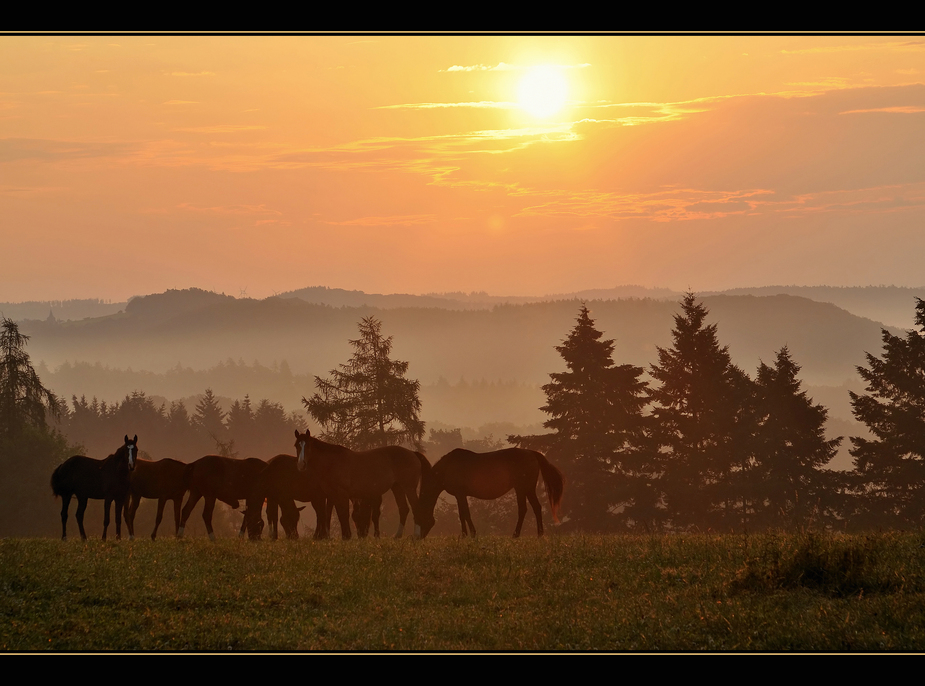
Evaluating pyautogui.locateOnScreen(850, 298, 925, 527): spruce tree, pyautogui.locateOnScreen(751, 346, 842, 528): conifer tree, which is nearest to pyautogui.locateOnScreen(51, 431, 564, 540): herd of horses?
pyautogui.locateOnScreen(751, 346, 842, 528): conifer tree

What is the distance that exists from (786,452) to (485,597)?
38.5 m

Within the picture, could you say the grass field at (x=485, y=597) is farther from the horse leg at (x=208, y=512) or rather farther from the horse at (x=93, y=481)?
the horse at (x=93, y=481)

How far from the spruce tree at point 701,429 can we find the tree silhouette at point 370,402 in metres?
15.9

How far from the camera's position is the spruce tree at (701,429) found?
4797 centimetres

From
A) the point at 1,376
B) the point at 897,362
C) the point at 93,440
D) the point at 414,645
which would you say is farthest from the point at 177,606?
the point at 93,440

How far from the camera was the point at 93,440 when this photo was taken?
144 m

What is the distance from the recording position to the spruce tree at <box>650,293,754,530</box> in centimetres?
4797

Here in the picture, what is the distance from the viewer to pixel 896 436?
154ft

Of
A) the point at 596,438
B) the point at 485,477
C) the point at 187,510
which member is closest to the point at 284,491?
the point at 187,510

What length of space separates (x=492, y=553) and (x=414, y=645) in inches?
205

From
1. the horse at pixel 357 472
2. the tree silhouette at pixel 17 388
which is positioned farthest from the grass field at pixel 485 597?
the tree silhouette at pixel 17 388

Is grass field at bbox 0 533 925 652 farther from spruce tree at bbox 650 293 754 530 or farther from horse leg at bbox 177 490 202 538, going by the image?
spruce tree at bbox 650 293 754 530
